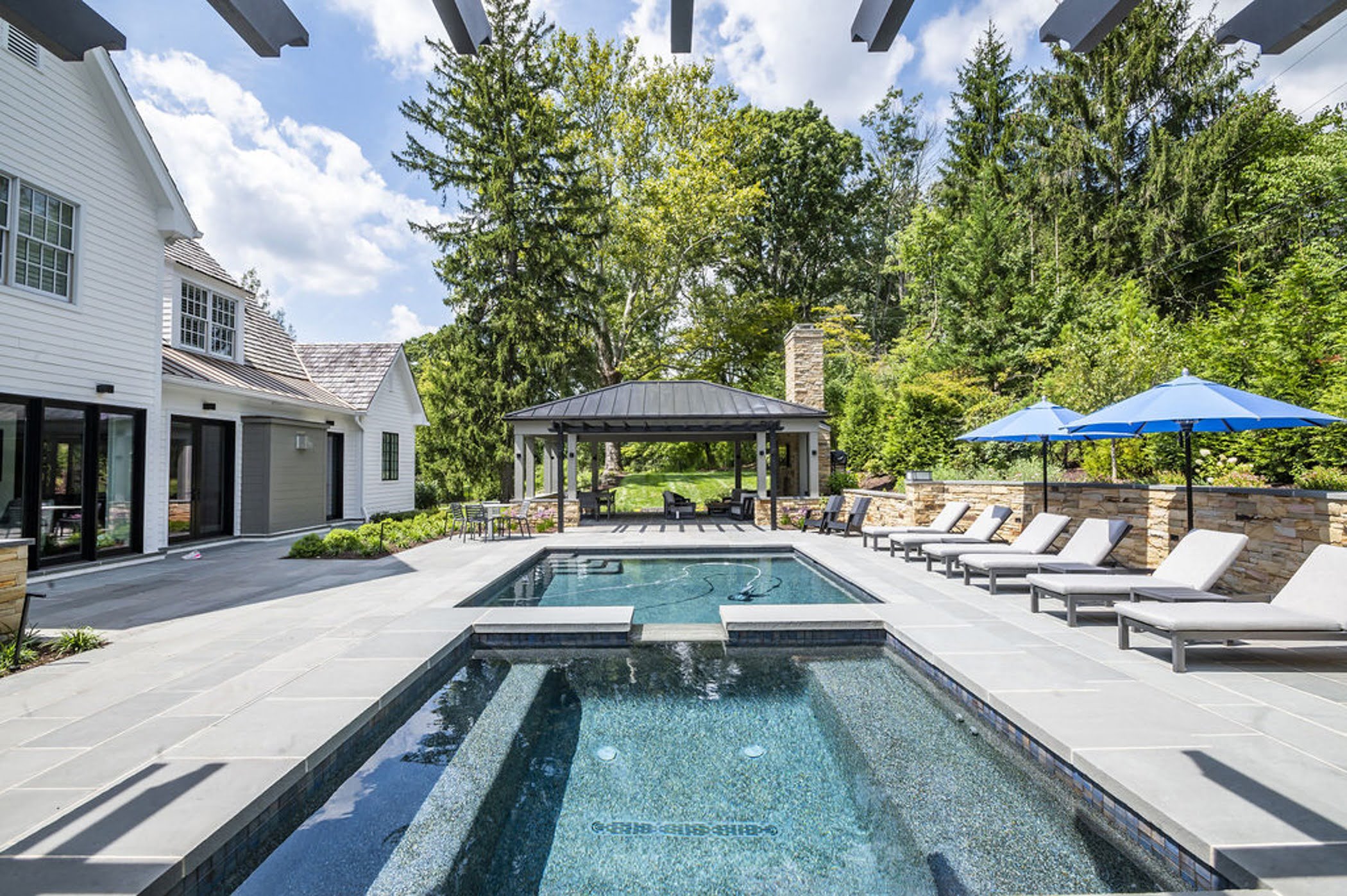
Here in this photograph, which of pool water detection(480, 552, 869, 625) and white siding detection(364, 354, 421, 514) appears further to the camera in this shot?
white siding detection(364, 354, 421, 514)

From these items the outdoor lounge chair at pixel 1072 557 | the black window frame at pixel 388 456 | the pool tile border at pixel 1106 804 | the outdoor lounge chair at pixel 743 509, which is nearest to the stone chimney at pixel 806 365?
the outdoor lounge chair at pixel 743 509

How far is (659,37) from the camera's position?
319cm

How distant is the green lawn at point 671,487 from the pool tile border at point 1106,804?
56.6 ft

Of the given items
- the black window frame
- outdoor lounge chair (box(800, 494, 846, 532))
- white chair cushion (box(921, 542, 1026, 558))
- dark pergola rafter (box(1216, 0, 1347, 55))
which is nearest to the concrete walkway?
white chair cushion (box(921, 542, 1026, 558))

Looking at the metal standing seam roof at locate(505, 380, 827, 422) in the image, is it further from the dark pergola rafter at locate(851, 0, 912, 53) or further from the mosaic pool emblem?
the dark pergola rafter at locate(851, 0, 912, 53)

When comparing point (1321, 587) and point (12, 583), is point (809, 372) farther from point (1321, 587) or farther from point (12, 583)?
point (12, 583)

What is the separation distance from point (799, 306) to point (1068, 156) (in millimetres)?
12226

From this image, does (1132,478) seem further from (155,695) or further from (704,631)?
(155,695)

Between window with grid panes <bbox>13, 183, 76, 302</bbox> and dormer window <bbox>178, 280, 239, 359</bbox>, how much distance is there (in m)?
3.46

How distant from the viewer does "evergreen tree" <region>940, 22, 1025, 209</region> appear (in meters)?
28.2

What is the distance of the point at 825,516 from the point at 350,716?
38.2 feet

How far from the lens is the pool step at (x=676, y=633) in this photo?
6078 millimetres

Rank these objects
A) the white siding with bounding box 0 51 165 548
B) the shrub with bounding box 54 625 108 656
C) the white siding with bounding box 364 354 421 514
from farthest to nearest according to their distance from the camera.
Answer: the white siding with bounding box 364 354 421 514
the white siding with bounding box 0 51 165 548
the shrub with bounding box 54 625 108 656

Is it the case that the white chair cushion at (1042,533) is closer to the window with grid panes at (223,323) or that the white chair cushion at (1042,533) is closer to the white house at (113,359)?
the white house at (113,359)
